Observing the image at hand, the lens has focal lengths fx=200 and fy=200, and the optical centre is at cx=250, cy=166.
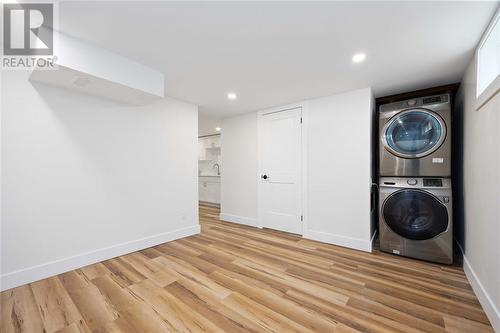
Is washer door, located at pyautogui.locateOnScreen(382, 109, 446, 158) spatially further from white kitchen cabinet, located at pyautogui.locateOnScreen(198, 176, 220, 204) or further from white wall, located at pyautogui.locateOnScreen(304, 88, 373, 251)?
white kitchen cabinet, located at pyautogui.locateOnScreen(198, 176, 220, 204)

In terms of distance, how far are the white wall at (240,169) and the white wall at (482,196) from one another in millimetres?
2861

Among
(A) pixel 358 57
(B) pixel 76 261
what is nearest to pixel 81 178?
(B) pixel 76 261

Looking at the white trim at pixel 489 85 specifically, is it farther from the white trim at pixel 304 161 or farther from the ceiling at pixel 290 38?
the white trim at pixel 304 161

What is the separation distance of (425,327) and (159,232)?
305 centimetres

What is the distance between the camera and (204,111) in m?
3.91

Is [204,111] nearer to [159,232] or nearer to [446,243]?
[159,232]

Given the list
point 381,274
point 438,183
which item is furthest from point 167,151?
point 438,183

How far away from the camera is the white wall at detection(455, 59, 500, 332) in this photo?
1405 millimetres

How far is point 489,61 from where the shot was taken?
1.65 meters

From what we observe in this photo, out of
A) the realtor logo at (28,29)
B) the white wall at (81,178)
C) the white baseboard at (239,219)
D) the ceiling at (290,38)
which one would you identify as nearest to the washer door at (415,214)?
the ceiling at (290,38)

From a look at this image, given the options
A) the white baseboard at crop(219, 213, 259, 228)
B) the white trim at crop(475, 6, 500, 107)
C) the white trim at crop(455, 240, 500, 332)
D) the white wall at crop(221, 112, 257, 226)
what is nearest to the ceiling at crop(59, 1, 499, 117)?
the white trim at crop(475, 6, 500, 107)

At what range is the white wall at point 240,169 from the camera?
400 cm

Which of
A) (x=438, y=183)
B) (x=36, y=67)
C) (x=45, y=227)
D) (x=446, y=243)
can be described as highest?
(x=36, y=67)

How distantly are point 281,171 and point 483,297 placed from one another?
2.57 meters
